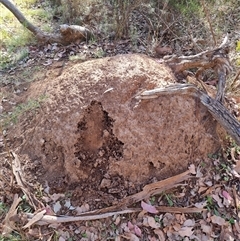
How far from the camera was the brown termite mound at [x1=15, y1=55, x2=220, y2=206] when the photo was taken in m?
2.43

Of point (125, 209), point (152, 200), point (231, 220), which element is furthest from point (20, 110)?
point (231, 220)

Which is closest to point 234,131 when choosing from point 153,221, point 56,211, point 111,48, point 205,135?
point 205,135

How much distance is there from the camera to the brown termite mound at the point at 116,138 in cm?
243

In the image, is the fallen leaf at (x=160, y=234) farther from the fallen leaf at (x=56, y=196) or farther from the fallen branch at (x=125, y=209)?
the fallen leaf at (x=56, y=196)

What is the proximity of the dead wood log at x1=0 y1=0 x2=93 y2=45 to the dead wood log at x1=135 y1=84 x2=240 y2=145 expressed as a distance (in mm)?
1901

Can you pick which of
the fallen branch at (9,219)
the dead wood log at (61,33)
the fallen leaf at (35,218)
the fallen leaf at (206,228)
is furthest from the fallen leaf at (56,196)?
the dead wood log at (61,33)

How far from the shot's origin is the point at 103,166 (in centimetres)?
244

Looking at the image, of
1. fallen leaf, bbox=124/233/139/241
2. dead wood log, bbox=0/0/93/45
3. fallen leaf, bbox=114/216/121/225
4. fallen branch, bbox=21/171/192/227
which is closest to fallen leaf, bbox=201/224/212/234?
fallen branch, bbox=21/171/192/227

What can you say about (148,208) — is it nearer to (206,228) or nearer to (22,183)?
(206,228)

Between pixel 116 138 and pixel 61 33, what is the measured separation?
7.15 feet

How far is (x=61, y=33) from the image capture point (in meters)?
4.09

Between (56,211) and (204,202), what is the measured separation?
3.58ft

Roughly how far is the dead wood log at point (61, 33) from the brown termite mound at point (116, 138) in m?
1.63

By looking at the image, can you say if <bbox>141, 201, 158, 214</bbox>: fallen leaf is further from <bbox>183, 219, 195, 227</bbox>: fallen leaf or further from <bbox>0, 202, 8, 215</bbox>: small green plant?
<bbox>0, 202, 8, 215</bbox>: small green plant
